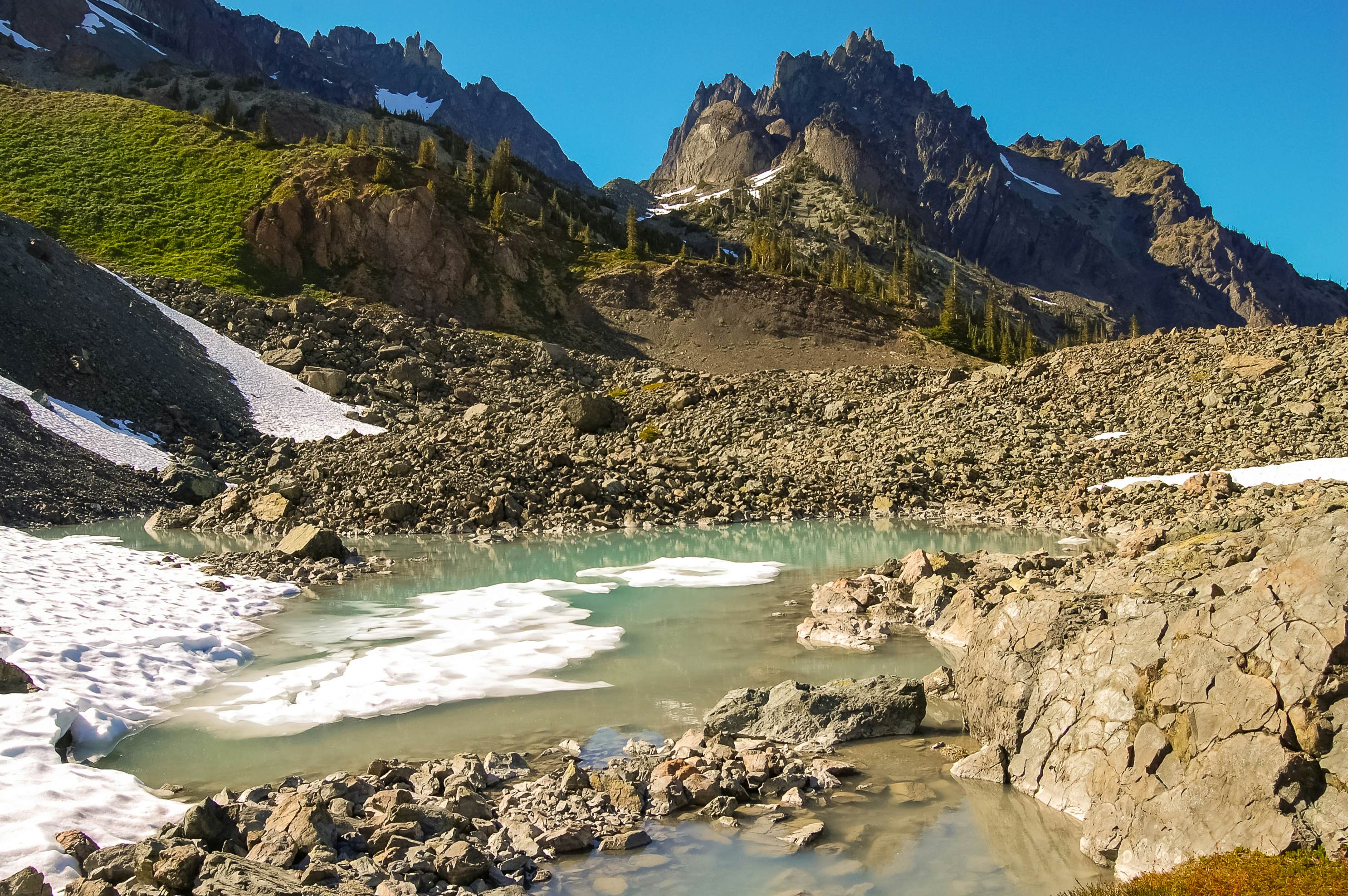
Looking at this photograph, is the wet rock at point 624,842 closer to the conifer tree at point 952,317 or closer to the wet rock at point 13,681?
the wet rock at point 13,681

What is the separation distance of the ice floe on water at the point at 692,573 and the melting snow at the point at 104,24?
163984mm

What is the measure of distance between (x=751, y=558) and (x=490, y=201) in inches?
2514

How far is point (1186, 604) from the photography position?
8172mm

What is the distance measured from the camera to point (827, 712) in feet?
34.2

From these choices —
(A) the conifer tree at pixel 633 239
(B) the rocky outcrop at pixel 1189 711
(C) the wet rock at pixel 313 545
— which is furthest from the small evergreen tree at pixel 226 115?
(B) the rocky outcrop at pixel 1189 711

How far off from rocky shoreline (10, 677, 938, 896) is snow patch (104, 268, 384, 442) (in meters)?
34.7

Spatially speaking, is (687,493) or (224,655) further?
(687,493)

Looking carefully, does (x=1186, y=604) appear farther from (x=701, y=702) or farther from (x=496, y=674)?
(x=496, y=674)

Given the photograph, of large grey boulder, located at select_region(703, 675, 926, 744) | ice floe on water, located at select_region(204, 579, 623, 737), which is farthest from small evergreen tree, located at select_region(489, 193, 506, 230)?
large grey boulder, located at select_region(703, 675, 926, 744)

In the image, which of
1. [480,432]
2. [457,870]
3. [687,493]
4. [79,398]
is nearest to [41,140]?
[79,398]

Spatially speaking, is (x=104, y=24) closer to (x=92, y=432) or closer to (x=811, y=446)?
(x=92, y=432)

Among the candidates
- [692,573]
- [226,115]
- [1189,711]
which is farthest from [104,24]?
[1189,711]

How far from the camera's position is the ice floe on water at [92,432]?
34094 millimetres

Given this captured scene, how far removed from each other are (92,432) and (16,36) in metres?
135
